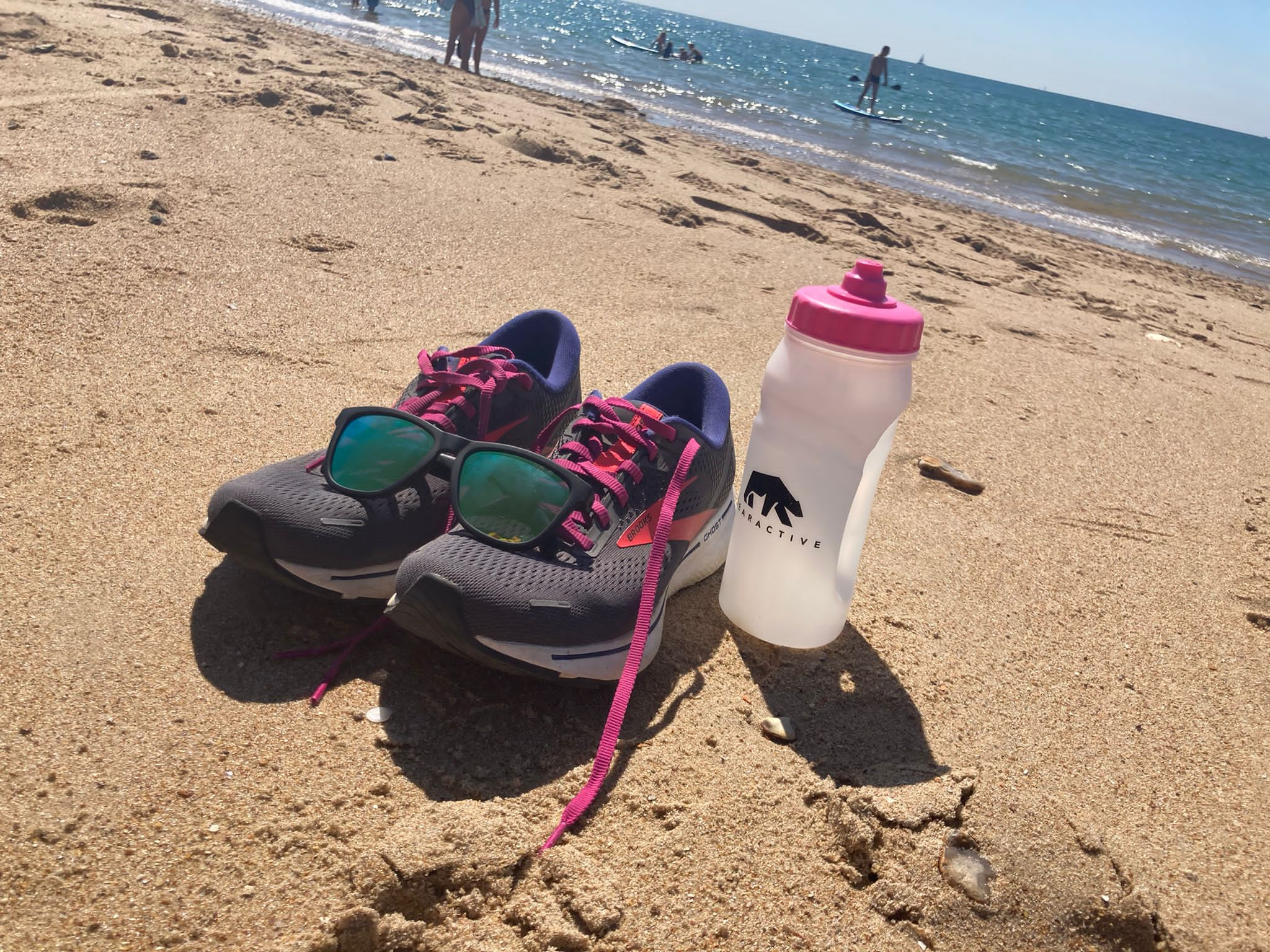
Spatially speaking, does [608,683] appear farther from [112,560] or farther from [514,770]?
[112,560]

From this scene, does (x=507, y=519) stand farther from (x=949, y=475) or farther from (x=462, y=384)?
(x=949, y=475)

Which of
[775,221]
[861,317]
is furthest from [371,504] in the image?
[775,221]

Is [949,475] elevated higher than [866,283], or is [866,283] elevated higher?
[866,283]

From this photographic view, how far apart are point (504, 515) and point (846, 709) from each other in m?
0.78

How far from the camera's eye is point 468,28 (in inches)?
451

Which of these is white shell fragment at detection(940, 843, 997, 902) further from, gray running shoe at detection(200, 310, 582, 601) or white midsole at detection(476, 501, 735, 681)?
gray running shoe at detection(200, 310, 582, 601)

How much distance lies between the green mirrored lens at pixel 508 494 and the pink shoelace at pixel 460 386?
0.84 ft

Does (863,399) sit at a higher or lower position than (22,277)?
higher

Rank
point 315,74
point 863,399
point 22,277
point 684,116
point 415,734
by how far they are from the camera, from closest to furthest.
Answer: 1. point 415,734
2. point 863,399
3. point 22,277
4. point 315,74
5. point 684,116

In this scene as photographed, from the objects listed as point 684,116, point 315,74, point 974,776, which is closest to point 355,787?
point 974,776

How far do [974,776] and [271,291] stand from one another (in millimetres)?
2912

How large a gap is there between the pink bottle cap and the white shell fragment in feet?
2.70

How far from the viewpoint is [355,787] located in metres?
1.35

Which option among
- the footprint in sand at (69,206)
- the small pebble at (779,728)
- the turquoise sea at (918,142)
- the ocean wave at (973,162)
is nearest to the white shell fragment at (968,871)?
the small pebble at (779,728)
